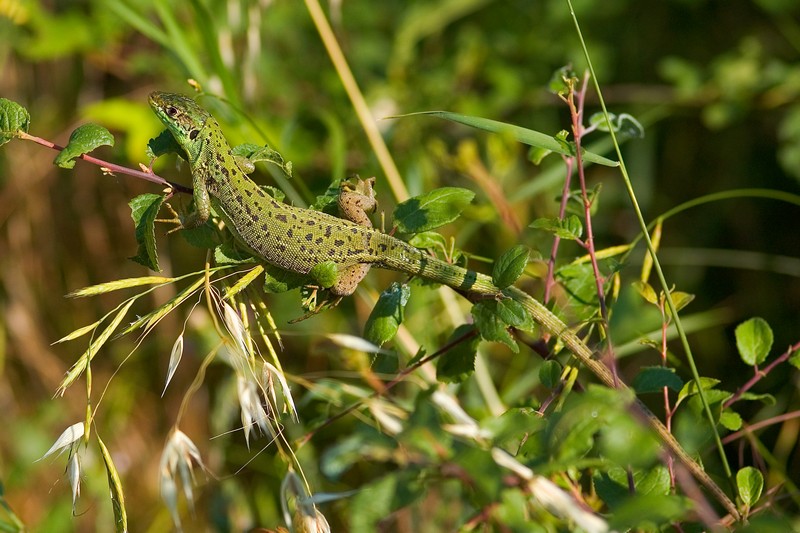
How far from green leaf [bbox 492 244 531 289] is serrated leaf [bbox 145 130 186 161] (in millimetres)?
945

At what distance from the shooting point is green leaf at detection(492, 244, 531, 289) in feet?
5.90

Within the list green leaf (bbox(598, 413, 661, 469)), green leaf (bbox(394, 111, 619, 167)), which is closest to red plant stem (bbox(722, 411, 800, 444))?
green leaf (bbox(394, 111, 619, 167))

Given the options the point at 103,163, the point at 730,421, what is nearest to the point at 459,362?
the point at 730,421

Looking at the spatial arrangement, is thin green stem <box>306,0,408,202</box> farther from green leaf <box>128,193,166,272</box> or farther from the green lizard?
green leaf <box>128,193,166,272</box>

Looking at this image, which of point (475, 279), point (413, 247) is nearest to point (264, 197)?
point (413, 247)

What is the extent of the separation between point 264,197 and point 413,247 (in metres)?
0.57

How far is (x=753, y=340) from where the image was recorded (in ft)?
6.57

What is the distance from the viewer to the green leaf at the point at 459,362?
1.98 meters

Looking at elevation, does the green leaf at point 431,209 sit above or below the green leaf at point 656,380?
above

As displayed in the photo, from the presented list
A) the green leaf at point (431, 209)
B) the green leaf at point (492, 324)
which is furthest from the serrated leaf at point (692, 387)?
the green leaf at point (431, 209)

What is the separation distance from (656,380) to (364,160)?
8.98ft

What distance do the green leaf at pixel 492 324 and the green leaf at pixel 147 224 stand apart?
76 cm

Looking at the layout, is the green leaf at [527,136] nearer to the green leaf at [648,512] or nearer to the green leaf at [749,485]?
the green leaf at [749,485]

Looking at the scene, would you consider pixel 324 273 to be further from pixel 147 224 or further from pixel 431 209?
pixel 147 224
